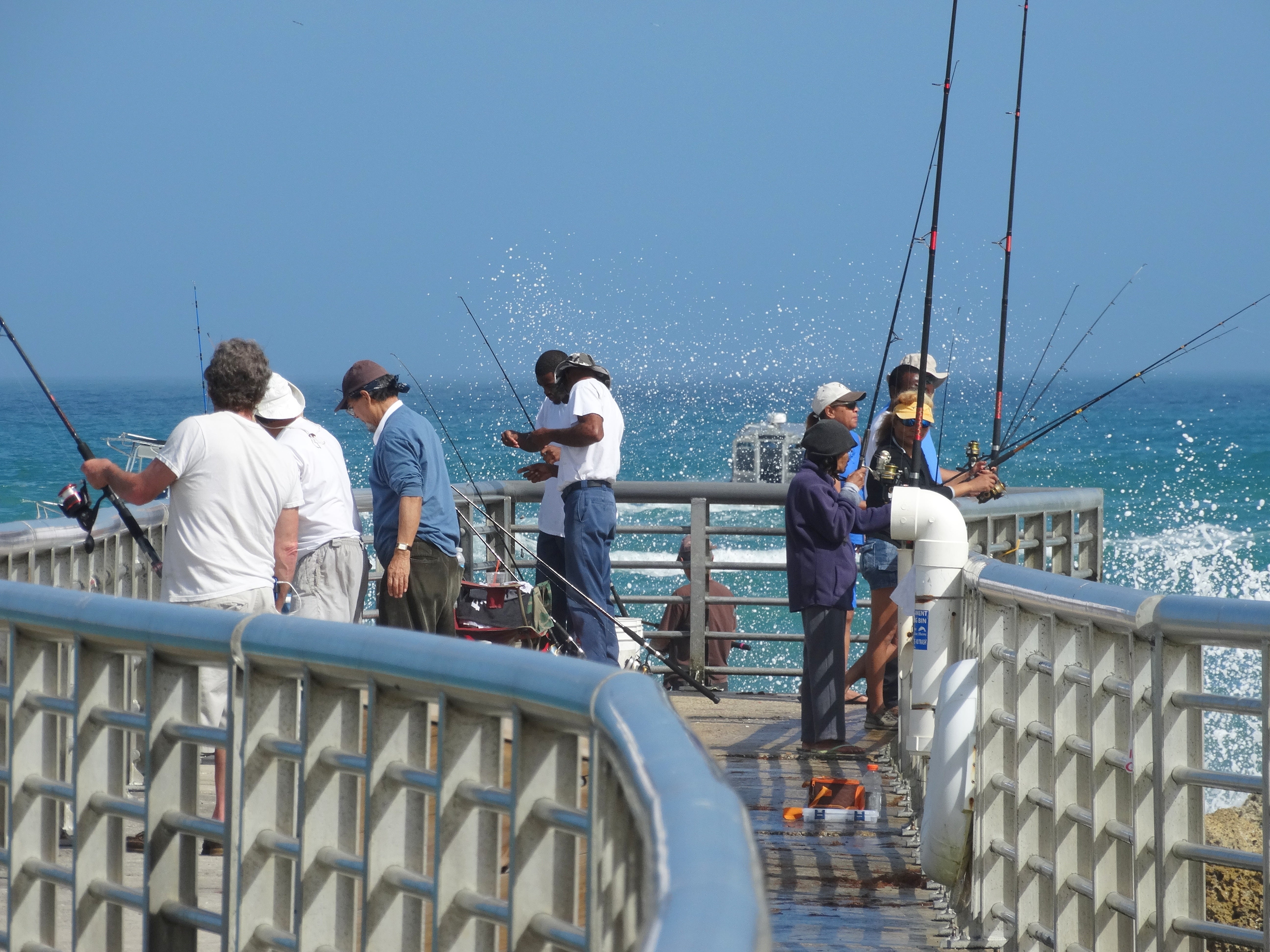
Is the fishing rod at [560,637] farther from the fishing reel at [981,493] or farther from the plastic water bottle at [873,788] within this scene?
the fishing reel at [981,493]

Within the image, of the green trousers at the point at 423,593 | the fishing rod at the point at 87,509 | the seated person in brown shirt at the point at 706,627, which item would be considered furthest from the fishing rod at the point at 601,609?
the fishing rod at the point at 87,509

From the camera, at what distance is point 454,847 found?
6.77 feet

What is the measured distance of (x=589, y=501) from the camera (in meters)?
6.57

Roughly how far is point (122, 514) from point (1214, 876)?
3664 mm

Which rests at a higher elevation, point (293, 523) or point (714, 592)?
point (293, 523)

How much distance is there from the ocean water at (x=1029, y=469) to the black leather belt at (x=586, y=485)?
94 cm

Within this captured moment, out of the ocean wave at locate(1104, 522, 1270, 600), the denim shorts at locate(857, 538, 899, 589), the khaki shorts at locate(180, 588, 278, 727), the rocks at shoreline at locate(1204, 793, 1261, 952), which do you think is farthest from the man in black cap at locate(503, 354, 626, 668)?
the ocean wave at locate(1104, 522, 1270, 600)

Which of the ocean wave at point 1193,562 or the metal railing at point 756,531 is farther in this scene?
the ocean wave at point 1193,562

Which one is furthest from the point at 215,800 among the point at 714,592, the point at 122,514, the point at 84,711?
the point at 714,592

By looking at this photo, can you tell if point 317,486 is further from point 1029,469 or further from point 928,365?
point 1029,469

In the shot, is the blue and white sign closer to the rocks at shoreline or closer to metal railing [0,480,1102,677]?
the rocks at shoreline

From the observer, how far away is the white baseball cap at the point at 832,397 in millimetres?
6211

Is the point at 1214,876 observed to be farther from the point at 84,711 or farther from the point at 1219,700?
the point at 84,711

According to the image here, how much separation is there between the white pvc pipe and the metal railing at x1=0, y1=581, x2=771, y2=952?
2.43 meters
